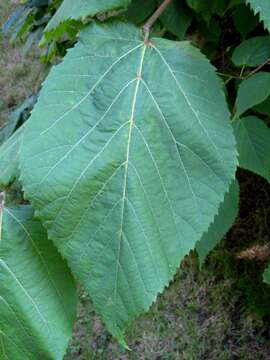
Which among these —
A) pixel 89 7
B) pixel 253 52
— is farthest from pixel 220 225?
pixel 89 7

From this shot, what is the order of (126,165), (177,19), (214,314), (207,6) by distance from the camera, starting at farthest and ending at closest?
(214,314) < (177,19) < (207,6) < (126,165)

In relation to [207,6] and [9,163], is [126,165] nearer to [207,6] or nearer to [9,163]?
[9,163]

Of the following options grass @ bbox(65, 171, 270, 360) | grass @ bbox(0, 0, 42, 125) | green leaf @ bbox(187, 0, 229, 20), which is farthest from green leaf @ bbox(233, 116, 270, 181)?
grass @ bbox(0, 0, 42, 125)

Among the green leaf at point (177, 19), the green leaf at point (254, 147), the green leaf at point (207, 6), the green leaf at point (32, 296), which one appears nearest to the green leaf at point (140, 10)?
the green leaf at point (177, 19)

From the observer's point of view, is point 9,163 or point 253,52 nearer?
point 9,163

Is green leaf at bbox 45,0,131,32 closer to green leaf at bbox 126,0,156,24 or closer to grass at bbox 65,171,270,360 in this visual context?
green leaf at bbox 126,0,156,24

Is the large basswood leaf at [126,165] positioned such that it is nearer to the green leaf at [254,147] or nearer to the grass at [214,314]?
the green leaf at [254,147]

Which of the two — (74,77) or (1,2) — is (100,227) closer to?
(74,77)
